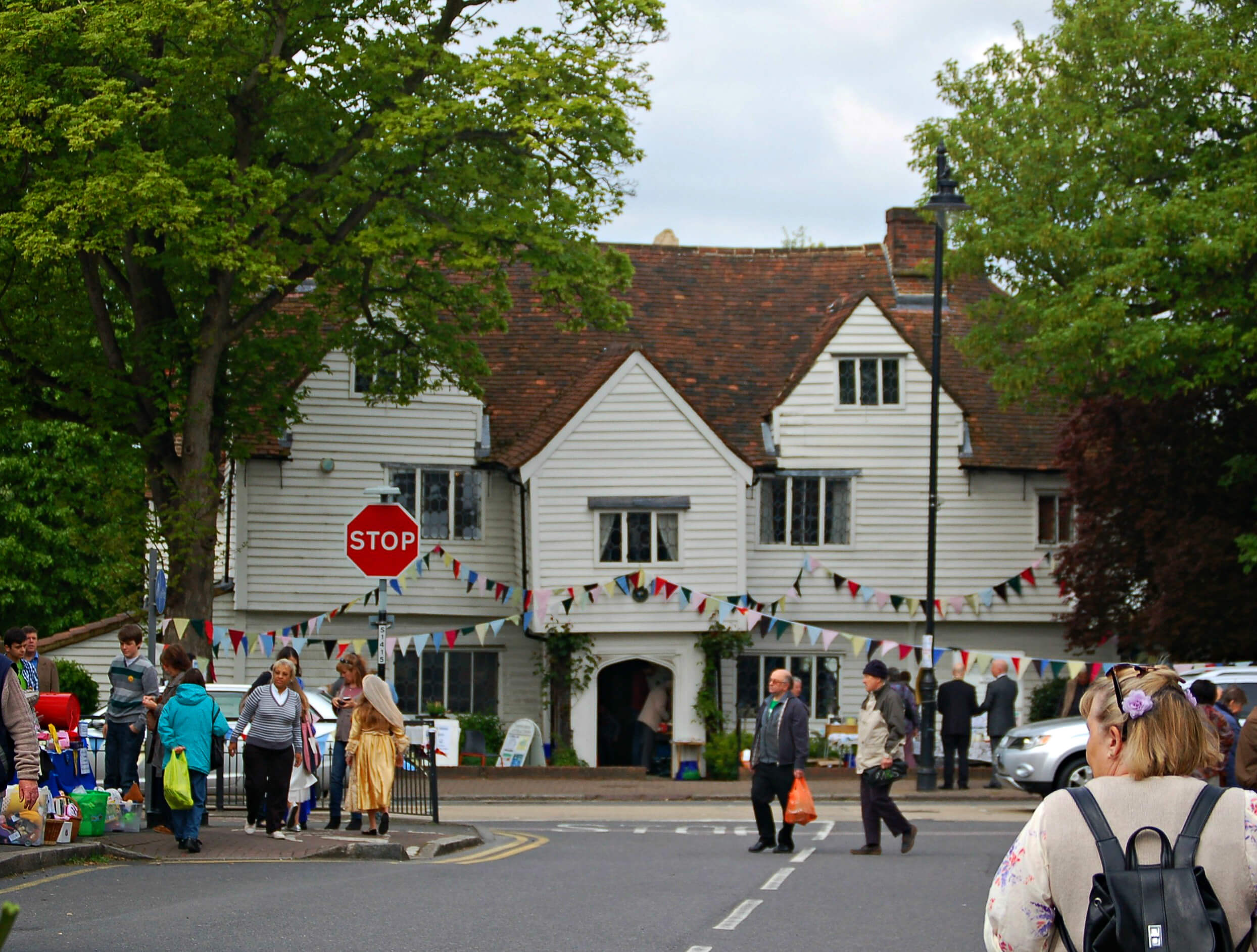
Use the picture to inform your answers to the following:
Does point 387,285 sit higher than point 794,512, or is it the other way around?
point 387,285

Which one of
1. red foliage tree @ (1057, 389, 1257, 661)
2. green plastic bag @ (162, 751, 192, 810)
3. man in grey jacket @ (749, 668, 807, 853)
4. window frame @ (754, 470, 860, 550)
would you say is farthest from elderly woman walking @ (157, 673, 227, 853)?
window frame @ (754, 470, 860, 550)

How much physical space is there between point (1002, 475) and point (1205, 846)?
28.8 metres

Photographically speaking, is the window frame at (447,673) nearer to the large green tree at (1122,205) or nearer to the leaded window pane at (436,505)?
the leaded window pane at (436,505)

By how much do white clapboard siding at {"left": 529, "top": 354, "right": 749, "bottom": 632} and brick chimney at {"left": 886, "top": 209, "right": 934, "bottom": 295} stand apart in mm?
7474

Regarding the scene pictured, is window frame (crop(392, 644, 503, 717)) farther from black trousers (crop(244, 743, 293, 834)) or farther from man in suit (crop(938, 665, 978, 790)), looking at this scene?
black trousers (crop(244, 743, 293, 834))

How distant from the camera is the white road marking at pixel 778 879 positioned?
12.2 meters

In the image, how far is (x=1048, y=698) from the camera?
99.1 feet

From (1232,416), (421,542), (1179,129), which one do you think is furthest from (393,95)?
(1232,416)

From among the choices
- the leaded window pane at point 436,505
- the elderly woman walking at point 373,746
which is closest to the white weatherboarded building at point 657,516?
the leaded window pane at point 436,505

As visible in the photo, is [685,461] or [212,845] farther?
[685,461]

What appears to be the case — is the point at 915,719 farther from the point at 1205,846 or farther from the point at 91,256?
the point at 1205,846

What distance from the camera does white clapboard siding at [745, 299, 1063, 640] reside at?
104 feet

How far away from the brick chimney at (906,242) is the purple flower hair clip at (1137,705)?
3163cm

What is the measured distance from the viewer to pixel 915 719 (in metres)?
25.8
